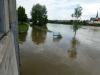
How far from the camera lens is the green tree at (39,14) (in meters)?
40.5

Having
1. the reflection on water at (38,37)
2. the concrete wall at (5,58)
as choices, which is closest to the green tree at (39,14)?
the reflection on water at (38,37)

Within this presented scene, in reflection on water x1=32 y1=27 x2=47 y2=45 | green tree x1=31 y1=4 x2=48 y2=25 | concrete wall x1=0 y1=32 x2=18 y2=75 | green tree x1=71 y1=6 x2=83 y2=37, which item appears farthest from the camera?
green tree x1=31 y1=4 x2=48 y2=25

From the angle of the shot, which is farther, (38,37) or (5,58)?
(38,37)

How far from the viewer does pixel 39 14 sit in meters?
40.6

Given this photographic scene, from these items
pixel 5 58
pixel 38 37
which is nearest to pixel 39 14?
pixel 38 37

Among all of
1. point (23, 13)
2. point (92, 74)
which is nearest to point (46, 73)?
point (92, 74)

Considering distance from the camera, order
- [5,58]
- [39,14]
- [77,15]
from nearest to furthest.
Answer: [5,58] → [77,15] → [39,14]

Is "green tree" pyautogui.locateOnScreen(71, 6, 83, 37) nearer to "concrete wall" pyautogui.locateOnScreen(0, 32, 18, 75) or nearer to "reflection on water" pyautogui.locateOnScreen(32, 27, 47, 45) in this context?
"reflection on water" pyautogui.locateOnScreen(32, 27, 47, 45)

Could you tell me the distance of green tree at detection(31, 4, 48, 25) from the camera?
40469mm

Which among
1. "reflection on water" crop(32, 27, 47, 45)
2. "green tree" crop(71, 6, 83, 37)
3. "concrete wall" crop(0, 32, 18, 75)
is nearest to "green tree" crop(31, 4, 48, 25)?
"reflection on water" crop(32, 27, 47, 45)

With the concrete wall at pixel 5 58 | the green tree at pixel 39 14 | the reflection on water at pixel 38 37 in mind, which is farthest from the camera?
the green tree at pixel 39 14

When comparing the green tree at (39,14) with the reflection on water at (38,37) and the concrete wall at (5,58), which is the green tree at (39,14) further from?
the concrete wall at (5,58)

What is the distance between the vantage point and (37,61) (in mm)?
10953

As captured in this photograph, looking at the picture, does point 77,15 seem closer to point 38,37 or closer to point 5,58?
point 38,37
